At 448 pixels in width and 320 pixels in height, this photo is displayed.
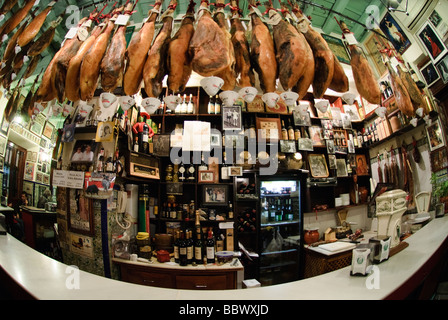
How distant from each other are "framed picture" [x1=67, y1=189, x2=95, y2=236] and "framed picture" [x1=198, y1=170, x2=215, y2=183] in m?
1.13

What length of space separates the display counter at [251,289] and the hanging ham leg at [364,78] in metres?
0.71

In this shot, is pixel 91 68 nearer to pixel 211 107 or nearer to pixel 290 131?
pixel 211 107

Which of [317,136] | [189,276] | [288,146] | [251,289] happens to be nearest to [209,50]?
[251,289]

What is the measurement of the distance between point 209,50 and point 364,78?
745mm

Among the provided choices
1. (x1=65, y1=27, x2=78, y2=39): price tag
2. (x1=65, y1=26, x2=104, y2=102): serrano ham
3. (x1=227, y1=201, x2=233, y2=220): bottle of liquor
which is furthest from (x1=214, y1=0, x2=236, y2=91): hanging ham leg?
(x1=227, y1=201, x2=233, y2=220): bottle of liquor

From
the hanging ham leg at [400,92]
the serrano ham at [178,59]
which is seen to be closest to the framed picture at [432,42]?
the hanging ham leg at [400,92]

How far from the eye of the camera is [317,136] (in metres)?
1.59

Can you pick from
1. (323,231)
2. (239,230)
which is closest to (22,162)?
(239,230)

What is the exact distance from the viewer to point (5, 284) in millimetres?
690

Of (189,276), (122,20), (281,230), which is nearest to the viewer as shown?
(122,20)

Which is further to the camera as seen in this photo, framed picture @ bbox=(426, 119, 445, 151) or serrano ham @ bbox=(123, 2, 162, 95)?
framed picture @ bbox=(426, 119, 445, 151)

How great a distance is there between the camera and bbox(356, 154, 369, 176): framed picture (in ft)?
3.98

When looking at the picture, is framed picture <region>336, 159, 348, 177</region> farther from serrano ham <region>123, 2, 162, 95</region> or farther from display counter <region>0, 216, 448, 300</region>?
serrano ham <region>123, 2, 162, 95</region>

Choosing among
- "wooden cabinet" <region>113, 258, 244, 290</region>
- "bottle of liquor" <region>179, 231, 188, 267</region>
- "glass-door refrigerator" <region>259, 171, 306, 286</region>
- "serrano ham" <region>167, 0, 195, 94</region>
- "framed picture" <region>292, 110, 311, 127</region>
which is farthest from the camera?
"glass-door refrigerator" <region>259, 171, 306, 286</region>
